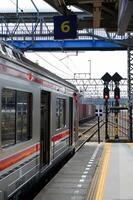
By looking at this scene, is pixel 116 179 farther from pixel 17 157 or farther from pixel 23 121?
pixel 17 157

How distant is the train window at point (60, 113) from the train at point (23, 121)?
1.01 ft

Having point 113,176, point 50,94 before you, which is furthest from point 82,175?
point 50,94

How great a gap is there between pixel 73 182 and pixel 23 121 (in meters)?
3.38

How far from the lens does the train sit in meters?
7.66

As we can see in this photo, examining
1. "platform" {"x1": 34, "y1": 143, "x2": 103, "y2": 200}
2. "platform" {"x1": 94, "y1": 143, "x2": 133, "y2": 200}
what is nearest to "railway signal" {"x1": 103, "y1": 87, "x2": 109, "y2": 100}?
"platform" {"x1": 94, "y1": 143, "x2": 133, "y2": 200}

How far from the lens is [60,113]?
14672mm

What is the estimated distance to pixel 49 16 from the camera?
107ft

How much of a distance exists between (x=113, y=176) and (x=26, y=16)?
21610 millimetres

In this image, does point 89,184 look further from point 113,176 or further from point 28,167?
Answer: point 28,167

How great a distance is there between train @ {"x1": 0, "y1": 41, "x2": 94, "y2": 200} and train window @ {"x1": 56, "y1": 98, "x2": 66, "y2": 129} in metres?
0.31

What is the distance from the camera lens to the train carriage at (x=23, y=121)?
25.1ft

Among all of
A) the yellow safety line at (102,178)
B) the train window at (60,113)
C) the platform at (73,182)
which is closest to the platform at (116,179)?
the yellow safety line at (102,178)

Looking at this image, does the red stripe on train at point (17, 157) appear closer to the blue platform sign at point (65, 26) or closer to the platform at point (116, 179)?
the platform at point (116, 179)

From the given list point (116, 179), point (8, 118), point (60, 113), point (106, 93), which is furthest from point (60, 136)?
point (106, 93)
